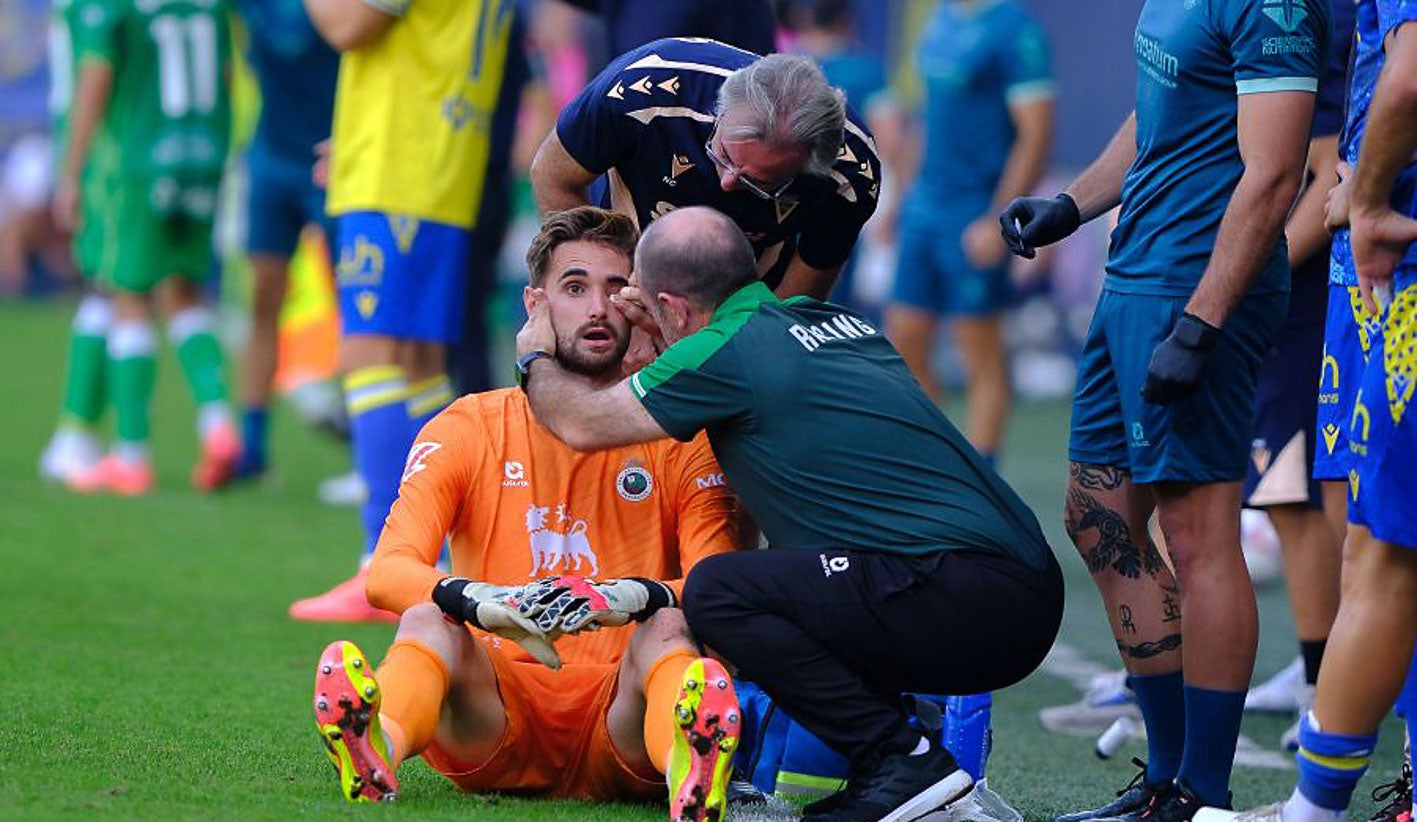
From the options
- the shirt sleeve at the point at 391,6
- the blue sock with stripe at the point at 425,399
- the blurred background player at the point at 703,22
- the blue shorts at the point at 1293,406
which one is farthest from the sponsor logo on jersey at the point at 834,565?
the shirt sleeve at the point at 391,6

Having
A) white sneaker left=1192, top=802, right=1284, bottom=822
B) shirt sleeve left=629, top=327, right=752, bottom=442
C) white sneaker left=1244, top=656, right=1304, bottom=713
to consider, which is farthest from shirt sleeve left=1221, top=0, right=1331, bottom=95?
white sneaker left=1244, top=656, right=1304, bottom=713

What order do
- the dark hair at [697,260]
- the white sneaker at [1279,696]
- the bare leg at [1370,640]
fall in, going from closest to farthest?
the bare leg at [1370,640] → the dark hair at [697,260] → the white sneaker at [1279,696]

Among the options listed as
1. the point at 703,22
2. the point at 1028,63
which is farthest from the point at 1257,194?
the point at 1028,63

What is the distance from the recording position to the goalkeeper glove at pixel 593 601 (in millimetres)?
3775

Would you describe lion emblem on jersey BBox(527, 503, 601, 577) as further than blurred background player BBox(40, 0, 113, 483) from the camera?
No

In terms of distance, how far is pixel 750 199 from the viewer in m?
4.68

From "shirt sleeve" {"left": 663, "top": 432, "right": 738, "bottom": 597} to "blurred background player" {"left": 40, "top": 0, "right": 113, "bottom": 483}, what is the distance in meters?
5.65

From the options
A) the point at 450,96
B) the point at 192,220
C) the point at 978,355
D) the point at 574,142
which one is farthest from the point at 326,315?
the point at 574,142

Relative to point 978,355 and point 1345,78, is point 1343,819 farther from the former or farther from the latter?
point 978,355

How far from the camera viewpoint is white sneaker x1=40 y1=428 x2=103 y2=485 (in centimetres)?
937

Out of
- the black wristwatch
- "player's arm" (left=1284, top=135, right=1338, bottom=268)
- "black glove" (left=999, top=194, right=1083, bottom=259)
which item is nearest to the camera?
the black wristwatch

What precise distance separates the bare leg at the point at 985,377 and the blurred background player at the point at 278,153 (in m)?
2.94

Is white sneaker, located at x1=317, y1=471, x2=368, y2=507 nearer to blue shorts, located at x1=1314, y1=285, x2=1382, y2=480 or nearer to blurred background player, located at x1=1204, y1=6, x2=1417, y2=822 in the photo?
blue shorts, located at x1=1314, y1=285, x2=1382, y2=480

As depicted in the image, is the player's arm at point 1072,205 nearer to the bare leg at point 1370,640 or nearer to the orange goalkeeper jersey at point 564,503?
the orange goalkeeper jersey at point 564,503
